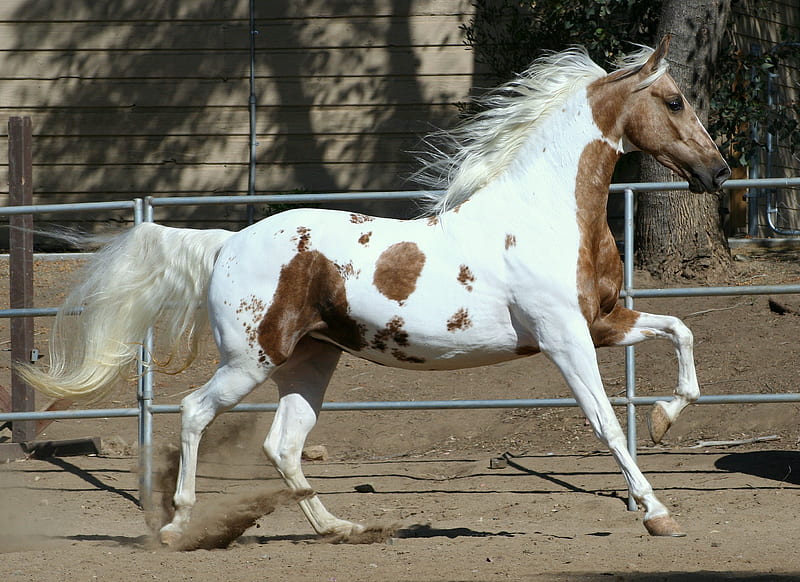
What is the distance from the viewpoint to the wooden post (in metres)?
6.20

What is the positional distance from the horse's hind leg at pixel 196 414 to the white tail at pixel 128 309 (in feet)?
1.02

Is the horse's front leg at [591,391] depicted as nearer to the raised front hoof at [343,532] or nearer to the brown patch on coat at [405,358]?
the brown patch on coat at [405,358]

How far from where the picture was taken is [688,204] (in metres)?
8.59

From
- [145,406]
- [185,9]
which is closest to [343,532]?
[145,406]

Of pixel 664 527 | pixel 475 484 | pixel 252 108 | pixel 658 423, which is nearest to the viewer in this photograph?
pixel 664 527

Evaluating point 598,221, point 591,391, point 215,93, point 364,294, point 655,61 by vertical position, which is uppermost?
point 655,61

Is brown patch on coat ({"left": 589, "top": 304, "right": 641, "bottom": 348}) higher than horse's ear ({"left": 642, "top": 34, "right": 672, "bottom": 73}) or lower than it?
lower

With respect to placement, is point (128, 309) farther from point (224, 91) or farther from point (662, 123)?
point (224, 91)

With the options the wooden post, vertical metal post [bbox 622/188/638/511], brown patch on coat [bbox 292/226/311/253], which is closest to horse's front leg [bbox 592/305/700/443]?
vertical metal post [bbox 622/188/638/511]

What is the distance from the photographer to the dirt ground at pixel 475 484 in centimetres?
396

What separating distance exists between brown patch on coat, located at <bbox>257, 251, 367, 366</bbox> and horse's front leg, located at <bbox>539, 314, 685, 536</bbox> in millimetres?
830

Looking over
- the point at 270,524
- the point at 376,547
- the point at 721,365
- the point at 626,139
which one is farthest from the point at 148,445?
the point at 721,365

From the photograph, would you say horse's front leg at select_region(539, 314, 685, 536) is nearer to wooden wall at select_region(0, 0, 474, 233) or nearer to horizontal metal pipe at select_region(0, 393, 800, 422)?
horizontal metal pipe at select_region(0, 393, 800, 422)

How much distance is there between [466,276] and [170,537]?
67.2 inches
